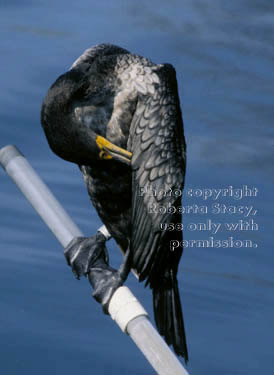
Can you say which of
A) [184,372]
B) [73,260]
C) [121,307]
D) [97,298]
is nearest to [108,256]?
[73,260]

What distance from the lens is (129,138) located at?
2.93 metres

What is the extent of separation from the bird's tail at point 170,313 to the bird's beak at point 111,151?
1.92ft

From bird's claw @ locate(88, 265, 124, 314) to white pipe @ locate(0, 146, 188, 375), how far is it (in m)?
0.11

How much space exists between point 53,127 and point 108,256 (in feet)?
2.47

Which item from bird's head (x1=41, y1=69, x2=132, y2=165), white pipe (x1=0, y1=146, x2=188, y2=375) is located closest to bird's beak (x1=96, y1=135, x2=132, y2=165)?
bird's head (x1=41, y1=69, x2=132, y2=165)

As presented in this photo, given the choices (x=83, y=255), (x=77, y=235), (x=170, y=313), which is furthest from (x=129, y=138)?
(x=170, y=313)

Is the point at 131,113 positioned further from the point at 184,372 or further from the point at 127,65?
the point at 184,372

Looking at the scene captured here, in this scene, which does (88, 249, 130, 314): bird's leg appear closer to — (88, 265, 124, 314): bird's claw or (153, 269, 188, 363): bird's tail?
(88, 265, 124, 314): bird's claw

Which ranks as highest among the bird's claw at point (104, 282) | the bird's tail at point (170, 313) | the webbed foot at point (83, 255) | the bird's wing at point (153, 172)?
the bird's wing at point (153, 172)

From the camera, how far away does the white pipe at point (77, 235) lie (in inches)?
A: 94.1

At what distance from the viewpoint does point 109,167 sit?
304cm

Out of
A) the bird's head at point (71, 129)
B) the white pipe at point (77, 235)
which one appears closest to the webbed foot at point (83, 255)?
the white pipe at point (77, 235)

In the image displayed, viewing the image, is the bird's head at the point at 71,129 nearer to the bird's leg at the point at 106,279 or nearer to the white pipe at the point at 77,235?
the white pipe at the point at 77,235

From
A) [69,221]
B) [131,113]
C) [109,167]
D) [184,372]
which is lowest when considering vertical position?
[184,372]
